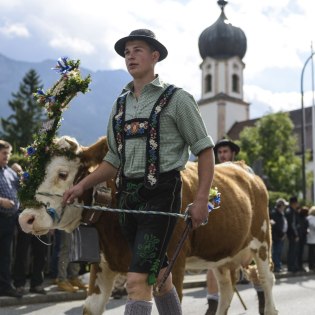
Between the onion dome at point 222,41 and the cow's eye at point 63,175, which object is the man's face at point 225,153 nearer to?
the cow's eye at point 63,175

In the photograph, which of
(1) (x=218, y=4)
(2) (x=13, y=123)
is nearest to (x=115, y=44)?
(2) (x=13, y=123)

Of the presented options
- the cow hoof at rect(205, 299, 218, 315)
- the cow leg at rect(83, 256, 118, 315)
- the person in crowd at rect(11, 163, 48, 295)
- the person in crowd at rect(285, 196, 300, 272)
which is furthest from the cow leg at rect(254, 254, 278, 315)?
the person in crowd at rect(285, 196, 300, 272)

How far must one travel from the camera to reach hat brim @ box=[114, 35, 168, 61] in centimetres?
357

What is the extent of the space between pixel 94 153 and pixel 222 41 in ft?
229

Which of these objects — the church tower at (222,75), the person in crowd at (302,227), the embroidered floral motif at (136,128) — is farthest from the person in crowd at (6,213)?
the church tower at (222,75)

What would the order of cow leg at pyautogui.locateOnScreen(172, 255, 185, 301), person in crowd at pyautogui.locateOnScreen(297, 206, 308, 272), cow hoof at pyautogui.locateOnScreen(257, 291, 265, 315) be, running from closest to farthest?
cow leg at pyautogui.locateOnScreen(172, 255, 185, 301), cow hoof at pyautogui.locateOnScreen(257, 291, 265, 315), person in crowd at pyautogui.locateOnScreen(297, 206, 308, 272)

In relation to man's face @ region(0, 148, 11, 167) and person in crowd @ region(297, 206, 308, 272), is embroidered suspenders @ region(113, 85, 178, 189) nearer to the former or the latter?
man's face @ region(0, 148, 11, 167)

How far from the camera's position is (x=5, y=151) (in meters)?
8.31

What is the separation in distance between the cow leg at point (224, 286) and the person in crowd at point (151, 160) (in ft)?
9.61

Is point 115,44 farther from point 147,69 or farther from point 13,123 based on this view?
point 13,123

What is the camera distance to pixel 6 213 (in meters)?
8.34

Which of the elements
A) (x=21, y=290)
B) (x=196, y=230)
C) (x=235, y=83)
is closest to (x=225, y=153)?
(x=196, y=230)

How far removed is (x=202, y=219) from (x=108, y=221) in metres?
1.18

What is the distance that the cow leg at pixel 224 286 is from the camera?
6344mm
